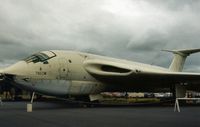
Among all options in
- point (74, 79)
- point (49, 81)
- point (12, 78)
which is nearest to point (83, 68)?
point (74, 79)

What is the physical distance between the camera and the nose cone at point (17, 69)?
58.0 feet

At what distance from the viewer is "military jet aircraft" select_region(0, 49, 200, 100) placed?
18.2 meters

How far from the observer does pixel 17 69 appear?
1794 centimetres

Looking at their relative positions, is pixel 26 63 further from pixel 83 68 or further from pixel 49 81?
pixel 83 68

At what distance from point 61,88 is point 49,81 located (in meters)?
0.90

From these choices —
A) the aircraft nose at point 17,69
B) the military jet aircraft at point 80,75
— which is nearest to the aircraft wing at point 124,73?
the military jet aircraft at point 80,75

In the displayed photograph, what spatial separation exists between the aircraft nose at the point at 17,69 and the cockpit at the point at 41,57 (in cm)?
55

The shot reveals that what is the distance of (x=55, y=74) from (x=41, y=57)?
4.24 ft

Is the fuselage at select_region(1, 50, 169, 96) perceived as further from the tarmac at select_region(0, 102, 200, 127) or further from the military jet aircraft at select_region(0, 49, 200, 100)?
the tarmac at select_region(0, 102, 200, 127)

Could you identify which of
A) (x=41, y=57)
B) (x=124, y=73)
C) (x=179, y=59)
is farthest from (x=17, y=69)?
(x=179, y=59)

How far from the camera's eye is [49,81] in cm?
1870

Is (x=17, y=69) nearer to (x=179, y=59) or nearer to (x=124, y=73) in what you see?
(x=124, y=73)

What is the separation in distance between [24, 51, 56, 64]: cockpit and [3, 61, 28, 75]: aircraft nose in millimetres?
552

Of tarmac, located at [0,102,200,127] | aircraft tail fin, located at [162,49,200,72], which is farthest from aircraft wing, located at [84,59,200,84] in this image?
aircraft tail fin, located at [162,49,200,72]
